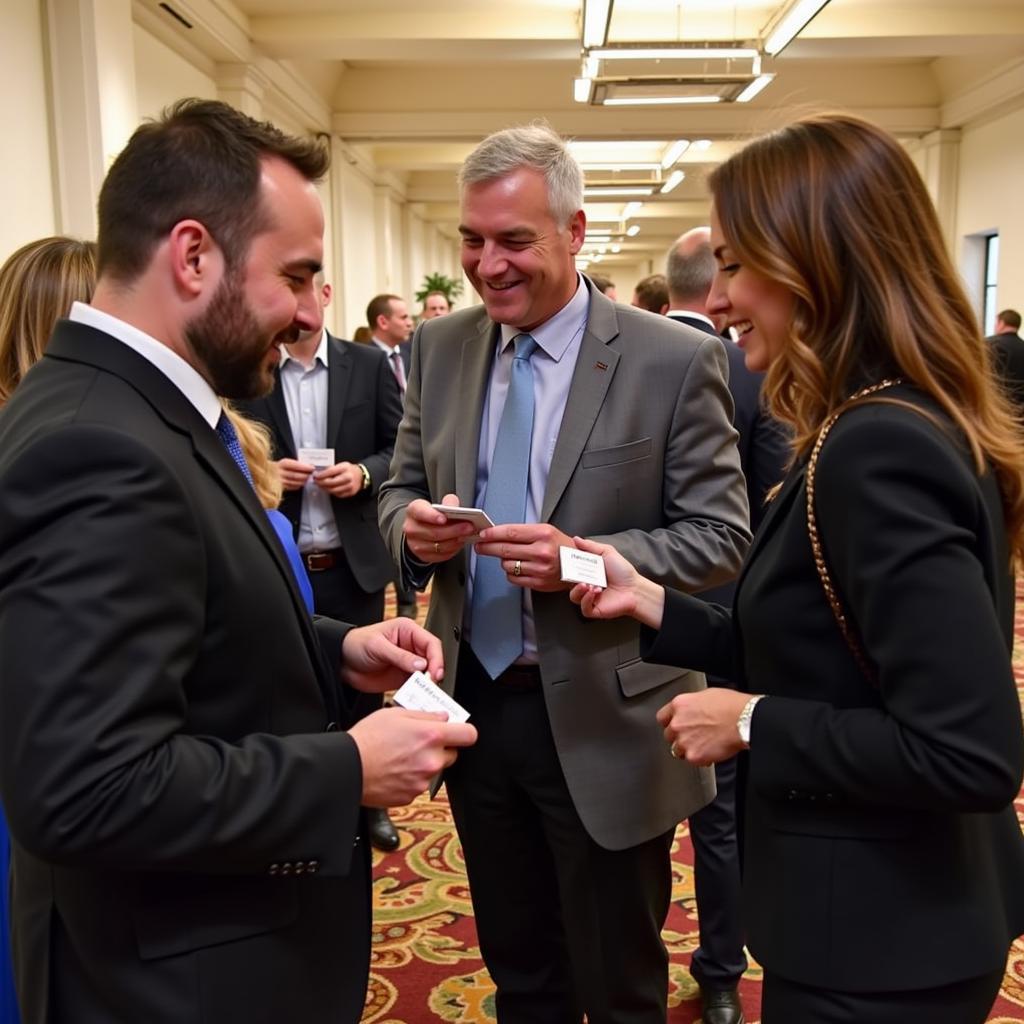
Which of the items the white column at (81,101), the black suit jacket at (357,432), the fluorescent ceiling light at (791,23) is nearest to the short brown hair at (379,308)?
the white column at (81,101)

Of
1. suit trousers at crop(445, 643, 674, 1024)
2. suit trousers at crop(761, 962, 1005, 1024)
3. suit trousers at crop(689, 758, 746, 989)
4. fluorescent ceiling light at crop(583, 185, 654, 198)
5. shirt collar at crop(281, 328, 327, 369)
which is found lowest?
suit trousers at crop(689, 758, 746, 989)

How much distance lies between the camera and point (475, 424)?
6.49ft

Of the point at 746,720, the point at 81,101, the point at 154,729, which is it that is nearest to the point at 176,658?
the point at 154,729

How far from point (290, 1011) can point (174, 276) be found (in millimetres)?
894

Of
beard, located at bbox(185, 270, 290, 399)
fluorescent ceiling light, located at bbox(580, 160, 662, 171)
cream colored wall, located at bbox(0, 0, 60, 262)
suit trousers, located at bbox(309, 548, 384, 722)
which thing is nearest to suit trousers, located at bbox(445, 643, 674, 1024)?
beard, located at bbox(185, 270, 290, 399)

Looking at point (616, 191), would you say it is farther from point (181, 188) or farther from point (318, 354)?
point (181, 188)

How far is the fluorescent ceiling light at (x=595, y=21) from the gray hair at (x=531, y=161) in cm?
469

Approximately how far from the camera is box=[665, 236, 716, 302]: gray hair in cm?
308

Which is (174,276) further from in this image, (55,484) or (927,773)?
(927,773)

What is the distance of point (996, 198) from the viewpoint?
32.9ft

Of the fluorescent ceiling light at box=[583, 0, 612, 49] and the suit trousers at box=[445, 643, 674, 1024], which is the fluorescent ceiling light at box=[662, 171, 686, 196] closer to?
the fluorescent ceiling light at box=[583, 0, 612, 49]

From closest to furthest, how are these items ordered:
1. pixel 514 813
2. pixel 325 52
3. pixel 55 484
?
pixel 55 484 → pixel 514 813 → pixel 325 52

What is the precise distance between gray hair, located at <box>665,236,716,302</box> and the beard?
2.11 meters

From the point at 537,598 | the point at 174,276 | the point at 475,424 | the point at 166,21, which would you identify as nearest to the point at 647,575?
the point at 537,598
